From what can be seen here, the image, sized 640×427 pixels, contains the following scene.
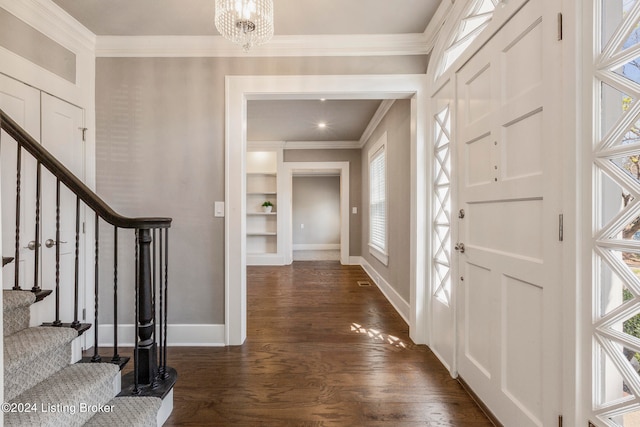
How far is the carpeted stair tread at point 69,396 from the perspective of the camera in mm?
1174

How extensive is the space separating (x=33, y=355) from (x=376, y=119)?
14.0 feet

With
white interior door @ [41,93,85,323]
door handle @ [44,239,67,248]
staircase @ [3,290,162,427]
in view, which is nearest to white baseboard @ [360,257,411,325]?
staircase @ [3,290,162,427]

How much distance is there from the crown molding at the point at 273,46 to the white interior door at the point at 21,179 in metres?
0.79

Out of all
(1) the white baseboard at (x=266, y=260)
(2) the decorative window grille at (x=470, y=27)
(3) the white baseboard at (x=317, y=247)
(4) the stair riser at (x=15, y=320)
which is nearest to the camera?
(4) the stair riser at (x=15, y=320)

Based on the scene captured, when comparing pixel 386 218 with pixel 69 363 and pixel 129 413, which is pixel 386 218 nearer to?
pixel 129 413

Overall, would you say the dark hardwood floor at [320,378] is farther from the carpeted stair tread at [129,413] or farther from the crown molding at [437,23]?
the crown molding at [437,23]

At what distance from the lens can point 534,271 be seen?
4.29 ft

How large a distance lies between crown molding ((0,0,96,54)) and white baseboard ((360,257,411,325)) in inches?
147

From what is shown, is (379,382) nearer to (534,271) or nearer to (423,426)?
(423,426)

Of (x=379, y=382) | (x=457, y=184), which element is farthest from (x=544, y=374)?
(x=457, y=184)

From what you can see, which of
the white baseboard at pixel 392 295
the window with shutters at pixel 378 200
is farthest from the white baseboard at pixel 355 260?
the window with shutters at pixel 378 200

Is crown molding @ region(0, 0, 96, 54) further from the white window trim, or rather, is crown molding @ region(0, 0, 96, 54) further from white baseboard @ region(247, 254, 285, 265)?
white baseboard @ region(247, 254, 285, 265)

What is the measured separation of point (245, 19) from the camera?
5.00 feet

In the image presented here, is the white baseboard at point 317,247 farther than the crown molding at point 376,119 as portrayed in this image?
Yes
